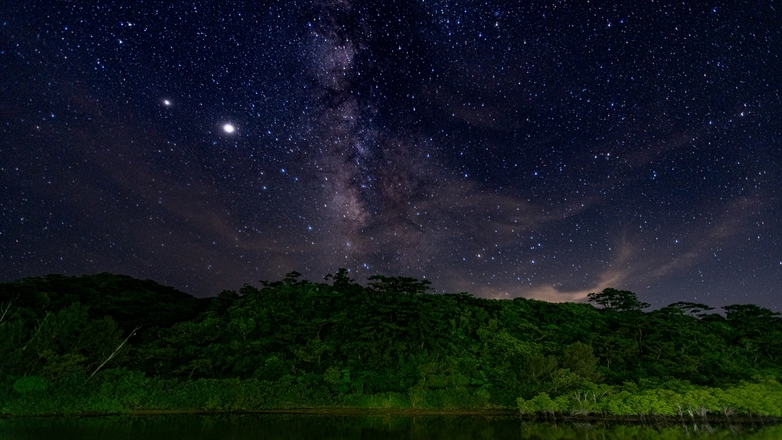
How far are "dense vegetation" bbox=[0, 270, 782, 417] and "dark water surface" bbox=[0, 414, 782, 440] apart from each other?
5.58 ft

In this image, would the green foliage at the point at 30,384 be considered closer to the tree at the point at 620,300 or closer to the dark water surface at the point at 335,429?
the dark water surface at the point at 335,429

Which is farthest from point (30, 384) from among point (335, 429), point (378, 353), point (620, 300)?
point (620, 300)

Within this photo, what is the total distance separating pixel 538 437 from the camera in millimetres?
25594

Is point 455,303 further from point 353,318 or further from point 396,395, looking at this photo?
point 396,395

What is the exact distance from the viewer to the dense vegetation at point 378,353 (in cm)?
3144

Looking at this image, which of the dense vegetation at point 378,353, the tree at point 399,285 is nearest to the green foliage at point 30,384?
the dense vegetation at point 378,353

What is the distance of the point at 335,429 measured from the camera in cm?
2731

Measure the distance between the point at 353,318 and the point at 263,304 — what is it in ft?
36.5

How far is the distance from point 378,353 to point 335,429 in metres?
13.3

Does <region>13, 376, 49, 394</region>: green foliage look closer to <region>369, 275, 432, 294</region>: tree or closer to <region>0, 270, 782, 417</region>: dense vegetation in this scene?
<region>0, 270, 782, 417</region>: dense vegetation

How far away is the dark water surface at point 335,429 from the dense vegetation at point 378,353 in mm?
1701

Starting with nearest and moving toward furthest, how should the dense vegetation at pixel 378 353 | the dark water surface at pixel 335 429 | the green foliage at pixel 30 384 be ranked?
the dark water surface at pixel 335 429
the green foliage at pixel 30 384
the dense vegetation at pixel 378 353

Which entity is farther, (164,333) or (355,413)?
(164,333)

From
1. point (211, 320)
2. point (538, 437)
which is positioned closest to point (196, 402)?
point (211, 320)
